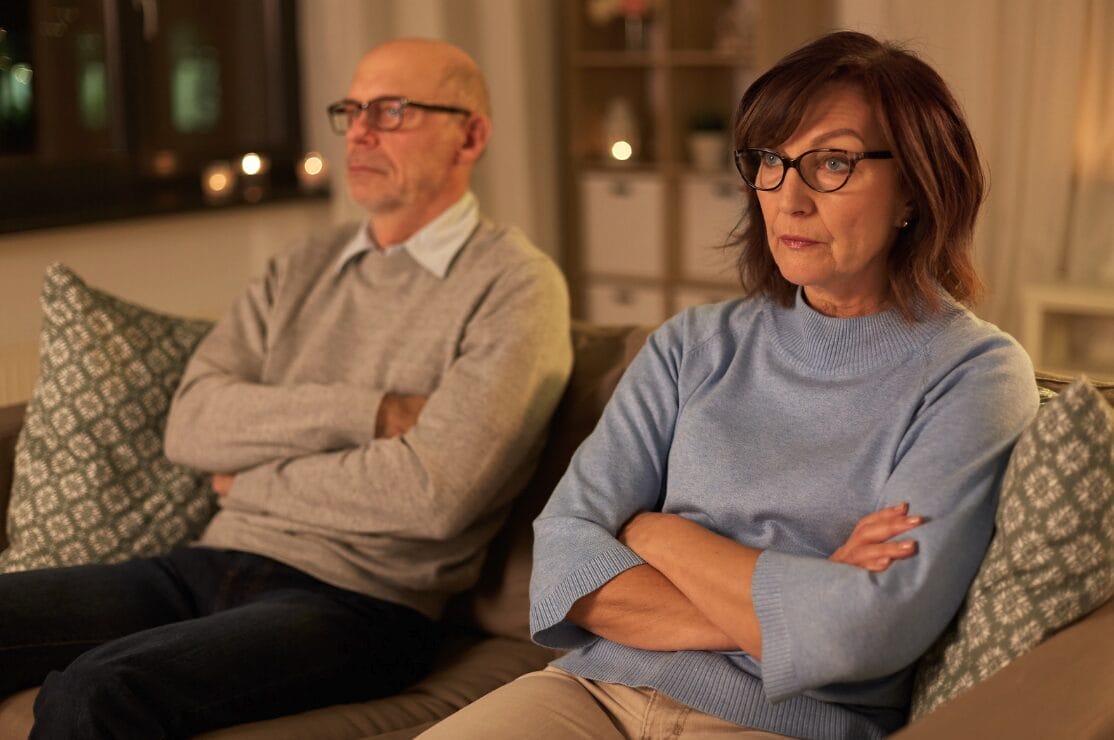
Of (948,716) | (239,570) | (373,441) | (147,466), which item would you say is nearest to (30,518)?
(147,466)

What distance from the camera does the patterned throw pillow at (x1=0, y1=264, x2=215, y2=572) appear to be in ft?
7.02

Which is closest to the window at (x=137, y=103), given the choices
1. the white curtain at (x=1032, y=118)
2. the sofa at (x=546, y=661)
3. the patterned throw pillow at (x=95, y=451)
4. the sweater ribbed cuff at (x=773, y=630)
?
the patterned throw pillow at (x=95, y=451)

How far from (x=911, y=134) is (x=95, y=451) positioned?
4.52ft

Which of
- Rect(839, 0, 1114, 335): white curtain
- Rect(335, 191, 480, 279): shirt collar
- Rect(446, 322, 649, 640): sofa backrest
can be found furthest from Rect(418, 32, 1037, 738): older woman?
Rect(839, 0, 1114, 335): white curtain

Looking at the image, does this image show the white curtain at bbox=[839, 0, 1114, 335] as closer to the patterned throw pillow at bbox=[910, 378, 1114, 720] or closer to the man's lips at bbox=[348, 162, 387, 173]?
the man's lips at bbox=[348, 162, 387, 173]

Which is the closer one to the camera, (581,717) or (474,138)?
(581,717)

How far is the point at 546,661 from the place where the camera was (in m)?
2.02

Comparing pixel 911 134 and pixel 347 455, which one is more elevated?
pixel 911 134

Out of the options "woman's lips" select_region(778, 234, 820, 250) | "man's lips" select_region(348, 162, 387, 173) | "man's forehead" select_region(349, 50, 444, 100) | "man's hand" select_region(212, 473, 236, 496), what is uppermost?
"man's forehead" select_region(349, 50, 444, 100)

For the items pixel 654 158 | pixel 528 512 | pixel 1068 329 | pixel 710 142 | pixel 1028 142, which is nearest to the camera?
pixel 528 512

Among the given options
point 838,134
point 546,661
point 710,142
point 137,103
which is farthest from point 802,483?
point 710,142

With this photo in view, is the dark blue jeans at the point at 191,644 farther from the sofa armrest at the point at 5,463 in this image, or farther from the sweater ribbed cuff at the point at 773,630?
the sweater ribbed cuff at the point at 773,630

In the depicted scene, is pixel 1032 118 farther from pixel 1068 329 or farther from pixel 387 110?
pixel 387 110

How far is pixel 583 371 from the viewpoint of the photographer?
2.16 metres
